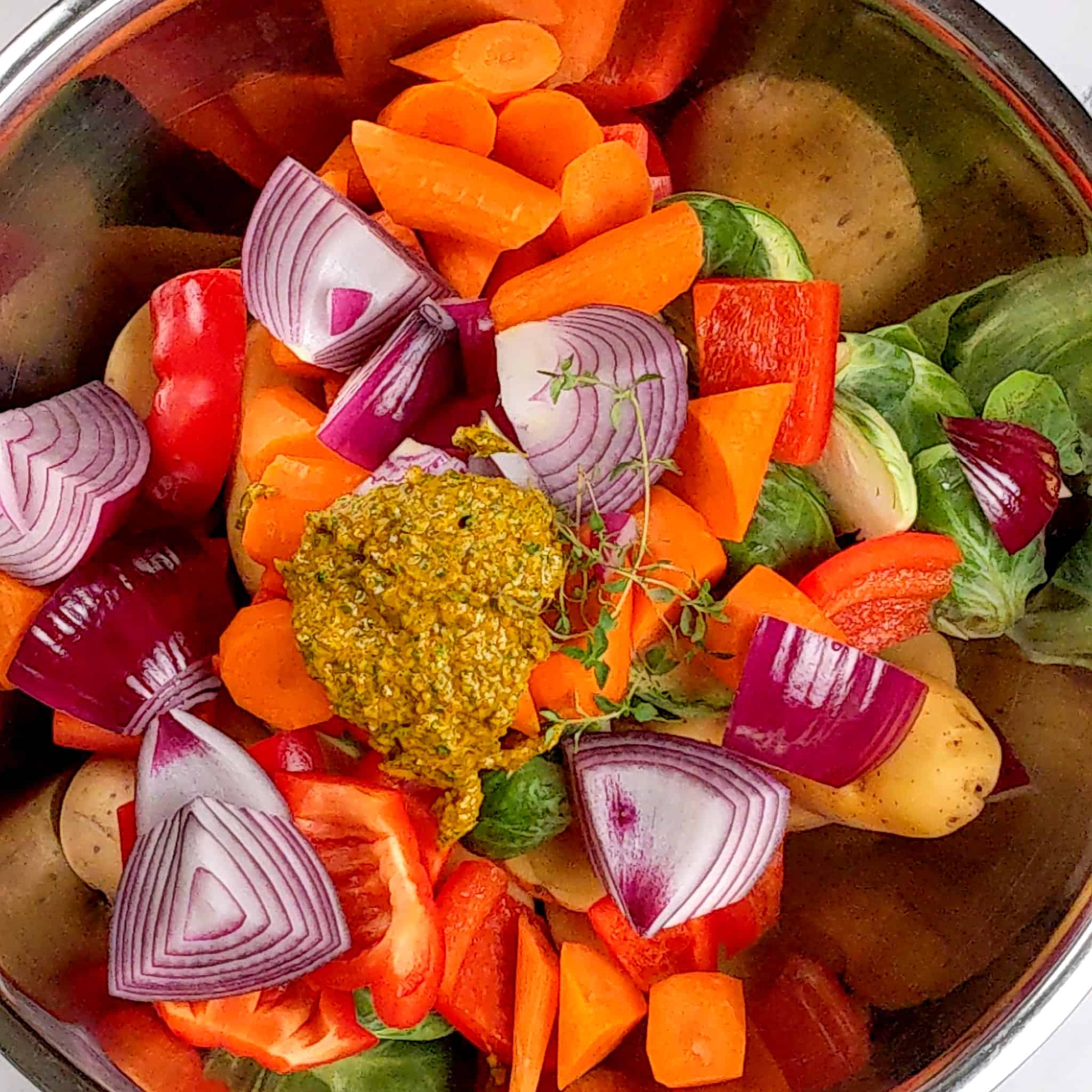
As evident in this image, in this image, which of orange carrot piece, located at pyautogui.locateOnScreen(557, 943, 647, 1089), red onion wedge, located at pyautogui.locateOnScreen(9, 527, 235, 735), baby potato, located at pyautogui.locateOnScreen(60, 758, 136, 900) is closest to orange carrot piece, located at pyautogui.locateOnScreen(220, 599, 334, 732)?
red onion wedge, located at pyautogui.locateOnScreen(9, 527, 235, 735)

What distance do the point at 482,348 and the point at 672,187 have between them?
15.2 inches

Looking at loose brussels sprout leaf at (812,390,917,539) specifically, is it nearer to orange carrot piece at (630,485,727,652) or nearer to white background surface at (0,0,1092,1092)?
orange carrot piece at (630,485,727,652)

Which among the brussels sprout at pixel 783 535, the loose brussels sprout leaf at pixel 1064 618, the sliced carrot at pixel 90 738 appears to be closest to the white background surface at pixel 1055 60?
the sliced carrot at pixel 90 738

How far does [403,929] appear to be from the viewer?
1235 millimetres

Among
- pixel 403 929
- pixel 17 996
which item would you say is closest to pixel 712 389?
pixel 403 929

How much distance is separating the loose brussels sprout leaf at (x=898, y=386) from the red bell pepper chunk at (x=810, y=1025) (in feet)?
2.12

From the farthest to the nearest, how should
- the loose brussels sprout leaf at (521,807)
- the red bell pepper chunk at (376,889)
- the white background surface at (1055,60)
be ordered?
1. the white background surface at (1055,60)
2. the loose brussels sprout leaf at (521,807)
3. the red bell pepper chunk at (376,889)

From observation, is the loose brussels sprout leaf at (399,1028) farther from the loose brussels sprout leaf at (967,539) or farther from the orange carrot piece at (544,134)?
the orange carrot piece at (544,134)

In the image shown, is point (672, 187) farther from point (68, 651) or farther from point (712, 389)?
point (68, 651)

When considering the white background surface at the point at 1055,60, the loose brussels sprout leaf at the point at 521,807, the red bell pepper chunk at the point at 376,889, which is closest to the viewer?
the red bell pepper chunk at the point at 376,889

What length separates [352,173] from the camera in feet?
4.69

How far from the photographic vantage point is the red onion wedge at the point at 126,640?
4.28 feet

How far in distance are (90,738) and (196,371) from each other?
44 centimetres

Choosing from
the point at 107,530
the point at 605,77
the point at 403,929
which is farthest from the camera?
the point at 605,77
